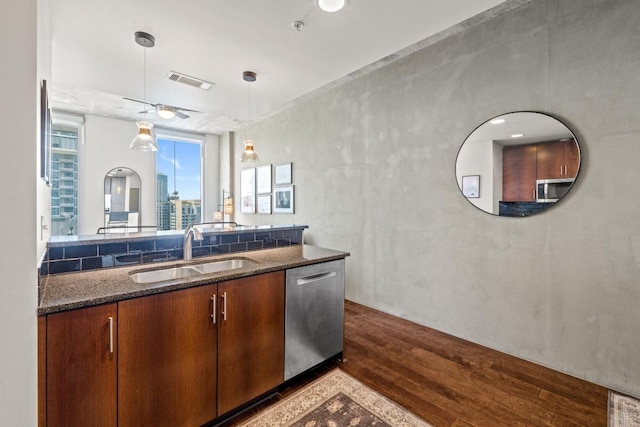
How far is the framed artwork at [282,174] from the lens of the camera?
16.4ft

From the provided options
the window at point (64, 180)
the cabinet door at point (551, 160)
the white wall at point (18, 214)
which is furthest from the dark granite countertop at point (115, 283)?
the window at point (64, 180)

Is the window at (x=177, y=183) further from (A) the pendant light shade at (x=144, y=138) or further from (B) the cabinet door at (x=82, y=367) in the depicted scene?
(B) the cabinet door at (x=82, y=367)

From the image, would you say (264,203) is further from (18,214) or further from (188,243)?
(18,214)

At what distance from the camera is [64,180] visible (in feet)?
18.1

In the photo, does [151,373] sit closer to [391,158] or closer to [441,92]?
[391,158]

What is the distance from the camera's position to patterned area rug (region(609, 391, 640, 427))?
1.76 m

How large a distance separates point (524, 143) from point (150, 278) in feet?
10.6

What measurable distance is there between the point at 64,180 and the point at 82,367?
5.94 metres

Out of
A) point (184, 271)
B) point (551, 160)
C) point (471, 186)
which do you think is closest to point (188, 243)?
point (184, 271)

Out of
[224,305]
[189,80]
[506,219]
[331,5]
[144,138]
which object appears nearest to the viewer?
[224,305]

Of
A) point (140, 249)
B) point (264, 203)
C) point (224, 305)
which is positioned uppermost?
point (264, 203)

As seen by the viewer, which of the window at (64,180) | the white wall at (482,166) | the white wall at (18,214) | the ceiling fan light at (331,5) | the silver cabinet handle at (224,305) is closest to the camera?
the white wall at (18,214)

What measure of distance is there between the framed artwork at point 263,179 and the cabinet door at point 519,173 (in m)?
3.96

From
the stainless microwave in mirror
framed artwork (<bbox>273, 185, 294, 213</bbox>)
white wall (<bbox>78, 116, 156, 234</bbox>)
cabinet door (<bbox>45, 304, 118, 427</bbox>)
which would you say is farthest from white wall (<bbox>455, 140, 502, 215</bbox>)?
white wall (<bbox>78, 116, 156, 234</bbox>)
